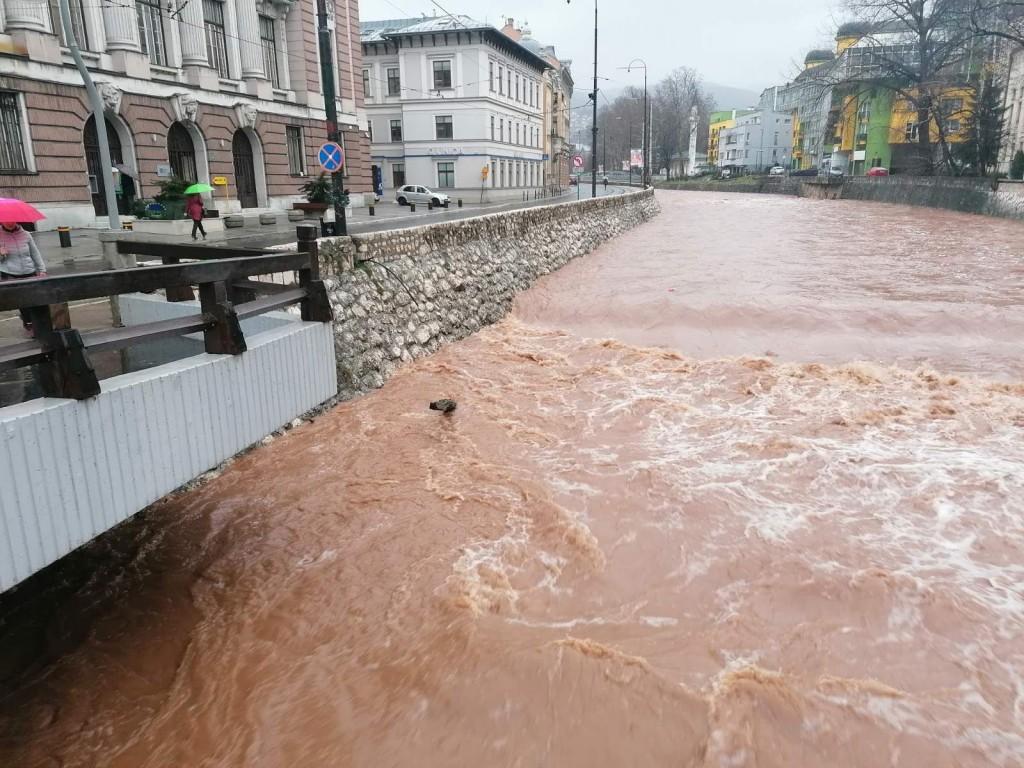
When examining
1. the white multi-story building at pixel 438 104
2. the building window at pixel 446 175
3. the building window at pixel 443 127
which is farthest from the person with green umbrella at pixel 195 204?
the building window at pixel 443 127

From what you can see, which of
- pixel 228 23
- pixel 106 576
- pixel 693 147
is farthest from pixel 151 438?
pixel 693 147

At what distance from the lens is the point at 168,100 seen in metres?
23.2

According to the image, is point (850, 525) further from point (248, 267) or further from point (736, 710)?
point (248, 267)

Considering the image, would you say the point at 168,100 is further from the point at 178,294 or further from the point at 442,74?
the point at 442,74

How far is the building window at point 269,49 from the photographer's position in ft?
93.6

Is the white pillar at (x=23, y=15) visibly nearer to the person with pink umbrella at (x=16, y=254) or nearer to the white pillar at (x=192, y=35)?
the white pillar at (x=192, y=35)

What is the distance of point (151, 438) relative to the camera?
13.1ft

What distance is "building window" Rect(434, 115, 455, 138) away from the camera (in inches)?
1874

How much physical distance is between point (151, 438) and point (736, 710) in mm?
3637

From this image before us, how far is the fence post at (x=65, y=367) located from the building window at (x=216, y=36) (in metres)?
25.5

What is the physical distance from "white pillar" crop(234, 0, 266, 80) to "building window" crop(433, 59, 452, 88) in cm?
2121

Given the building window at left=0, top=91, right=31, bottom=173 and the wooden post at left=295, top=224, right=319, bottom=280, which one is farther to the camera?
the building window at left=0, top=91, right=31, bottom=173

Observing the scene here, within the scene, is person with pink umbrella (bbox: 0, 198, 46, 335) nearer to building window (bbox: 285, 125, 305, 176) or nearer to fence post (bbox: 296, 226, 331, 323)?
fence post (bbox: 296, 226, 331, 323)

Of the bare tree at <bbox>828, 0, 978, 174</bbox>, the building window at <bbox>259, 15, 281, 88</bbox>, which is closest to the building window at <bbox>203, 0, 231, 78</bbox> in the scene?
the building window at <bbox>259, 15, 281, 88</bbox>
